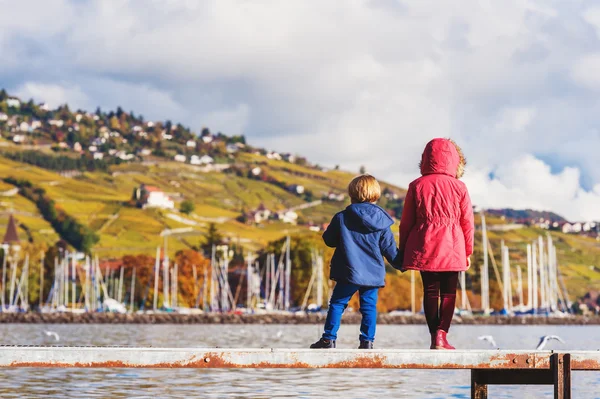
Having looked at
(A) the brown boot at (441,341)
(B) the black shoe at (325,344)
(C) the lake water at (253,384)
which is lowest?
(C) the lake water at (253,384)

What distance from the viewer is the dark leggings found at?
1557cm

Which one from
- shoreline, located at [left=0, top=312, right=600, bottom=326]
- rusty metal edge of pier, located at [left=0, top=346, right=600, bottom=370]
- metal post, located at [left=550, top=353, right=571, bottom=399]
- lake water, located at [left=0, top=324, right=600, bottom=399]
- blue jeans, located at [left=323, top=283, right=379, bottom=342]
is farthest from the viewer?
shoreline, located at [left=0, top=312, right=600, bottom=326]

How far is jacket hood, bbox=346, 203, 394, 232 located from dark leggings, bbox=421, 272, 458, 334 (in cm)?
91

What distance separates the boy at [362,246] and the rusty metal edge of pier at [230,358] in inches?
43.5

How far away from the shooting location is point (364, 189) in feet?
50.7

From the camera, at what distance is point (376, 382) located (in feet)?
116

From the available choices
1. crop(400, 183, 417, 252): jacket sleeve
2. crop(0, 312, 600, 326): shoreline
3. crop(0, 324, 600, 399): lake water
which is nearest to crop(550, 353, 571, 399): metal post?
crop(400, 183, 417, 252): jacket sleeve

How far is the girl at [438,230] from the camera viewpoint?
49.7 feet

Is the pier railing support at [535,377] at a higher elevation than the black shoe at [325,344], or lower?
lower

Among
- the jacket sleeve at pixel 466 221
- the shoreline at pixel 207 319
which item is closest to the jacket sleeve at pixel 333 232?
the jacket sleeve at pixel 466 221

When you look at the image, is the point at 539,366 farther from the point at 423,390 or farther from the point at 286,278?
the point at 286,278

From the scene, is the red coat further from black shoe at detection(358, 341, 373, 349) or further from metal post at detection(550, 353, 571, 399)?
metal post at detection(550, 353, 571, 399)

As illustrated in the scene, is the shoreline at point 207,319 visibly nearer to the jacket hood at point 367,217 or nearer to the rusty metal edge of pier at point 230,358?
the jacket hood at point 367,217

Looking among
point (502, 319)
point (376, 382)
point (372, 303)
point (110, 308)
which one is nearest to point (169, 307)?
point (110, 308)
